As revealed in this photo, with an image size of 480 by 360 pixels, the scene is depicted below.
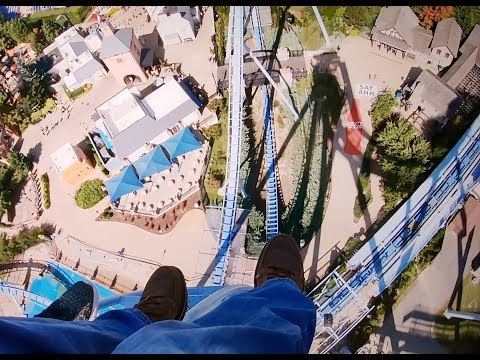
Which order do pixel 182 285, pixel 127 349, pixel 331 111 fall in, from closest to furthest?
pixel 127 349 → pixel 182 285 → pixel 331 111

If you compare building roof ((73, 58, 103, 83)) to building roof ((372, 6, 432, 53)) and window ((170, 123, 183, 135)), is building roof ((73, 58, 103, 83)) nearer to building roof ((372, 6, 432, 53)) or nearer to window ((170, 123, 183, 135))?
window ((170, 123, 183, 135))

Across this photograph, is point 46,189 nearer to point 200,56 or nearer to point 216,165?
point 216,165

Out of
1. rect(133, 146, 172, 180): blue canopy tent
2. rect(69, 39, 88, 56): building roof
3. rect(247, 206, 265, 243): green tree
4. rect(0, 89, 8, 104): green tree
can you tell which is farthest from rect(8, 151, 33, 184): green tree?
rect(247, 206, 265, 243): green tree

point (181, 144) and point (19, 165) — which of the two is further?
point (19, 165)

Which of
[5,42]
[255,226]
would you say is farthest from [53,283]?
[5,42]

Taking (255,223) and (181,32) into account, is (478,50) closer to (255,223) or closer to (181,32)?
(255,223)

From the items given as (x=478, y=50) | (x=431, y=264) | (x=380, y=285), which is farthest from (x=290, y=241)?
(x=478, y=50)
